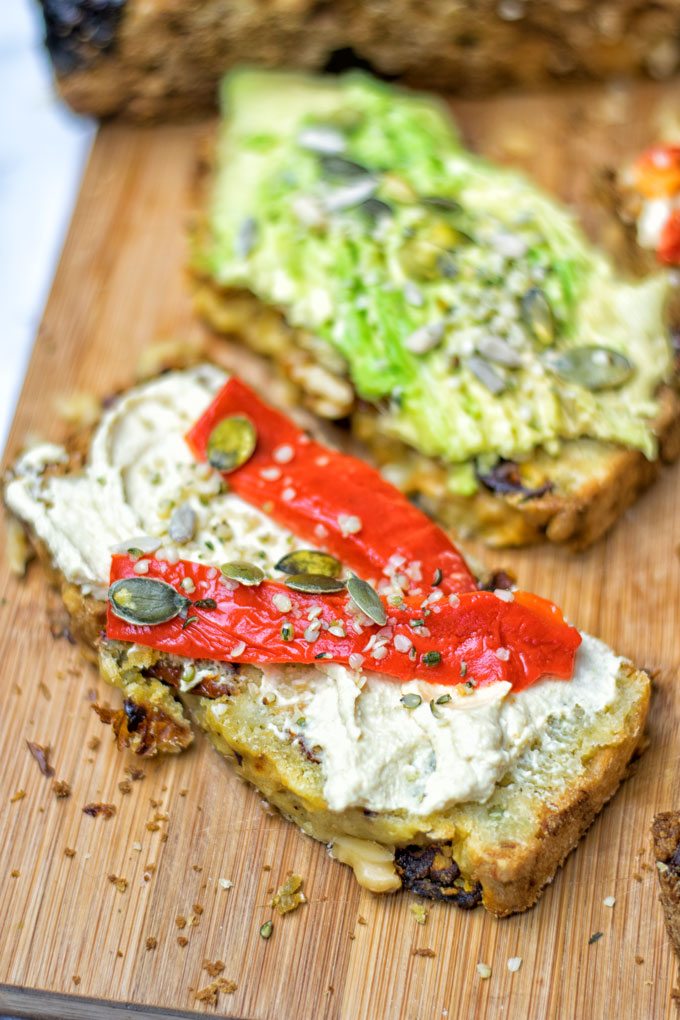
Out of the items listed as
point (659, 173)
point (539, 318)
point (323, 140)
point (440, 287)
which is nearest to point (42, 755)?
point (440, 287)

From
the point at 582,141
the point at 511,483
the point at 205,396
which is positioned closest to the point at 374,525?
the point at 511,483

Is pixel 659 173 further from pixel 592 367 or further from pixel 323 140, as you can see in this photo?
pixel 323 140

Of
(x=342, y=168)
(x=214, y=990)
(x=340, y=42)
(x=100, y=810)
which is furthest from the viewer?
(x=340, y=42)

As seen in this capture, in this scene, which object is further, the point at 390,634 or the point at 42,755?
the point at 42,755

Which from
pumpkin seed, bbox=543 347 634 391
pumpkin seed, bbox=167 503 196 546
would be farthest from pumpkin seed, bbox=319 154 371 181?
pumpkin seed, bbox=167 503 196 546

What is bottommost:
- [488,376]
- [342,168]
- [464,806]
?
[464,806]

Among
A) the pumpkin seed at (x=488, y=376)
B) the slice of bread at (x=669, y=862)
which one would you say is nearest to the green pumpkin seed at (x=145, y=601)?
the pumpkin seed at (x=488, y=376)

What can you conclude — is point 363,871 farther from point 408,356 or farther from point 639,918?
point 408,356
